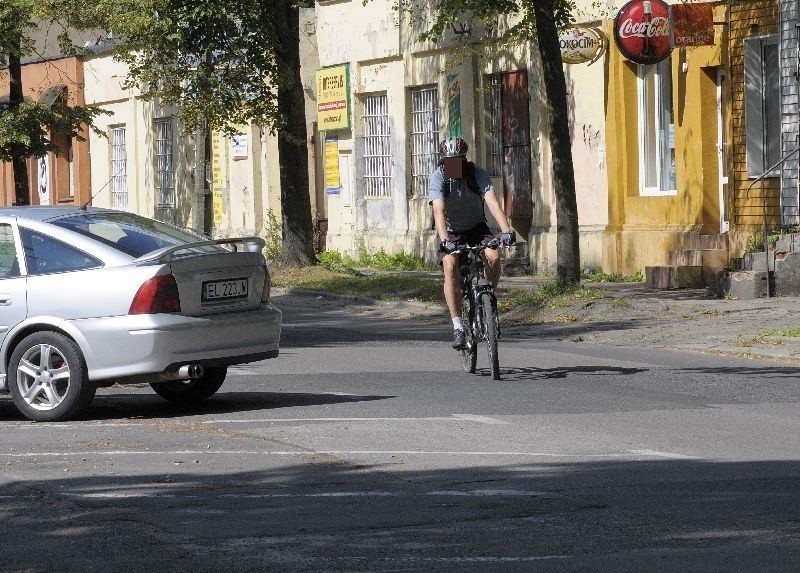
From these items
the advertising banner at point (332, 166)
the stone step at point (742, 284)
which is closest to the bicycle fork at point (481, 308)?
the stone step at point (742, 284)

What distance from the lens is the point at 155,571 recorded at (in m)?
6.58

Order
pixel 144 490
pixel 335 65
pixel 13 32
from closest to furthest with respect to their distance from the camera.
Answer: pixel 144 490
pixel 13 32
pixel 335 65

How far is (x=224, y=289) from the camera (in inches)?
472

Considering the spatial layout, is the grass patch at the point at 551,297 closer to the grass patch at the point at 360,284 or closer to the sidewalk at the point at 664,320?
the sidewalk at the point at 664,320

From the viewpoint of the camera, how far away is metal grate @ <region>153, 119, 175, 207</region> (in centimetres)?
4394

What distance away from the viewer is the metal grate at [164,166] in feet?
144

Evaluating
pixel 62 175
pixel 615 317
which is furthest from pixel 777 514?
pixel 62 175

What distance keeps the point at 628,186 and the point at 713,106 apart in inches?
83.8

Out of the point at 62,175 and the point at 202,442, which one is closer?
the point at 202,442

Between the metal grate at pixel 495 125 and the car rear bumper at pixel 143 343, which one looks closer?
the car rear bumper at pixel 143 343

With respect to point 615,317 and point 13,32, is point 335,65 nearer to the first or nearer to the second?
point 13,32

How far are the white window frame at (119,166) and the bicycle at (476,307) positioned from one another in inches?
1316

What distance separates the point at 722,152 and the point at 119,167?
82.7 feet

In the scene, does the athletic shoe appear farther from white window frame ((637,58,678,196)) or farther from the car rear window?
white window frame ((637,58,678,196))
